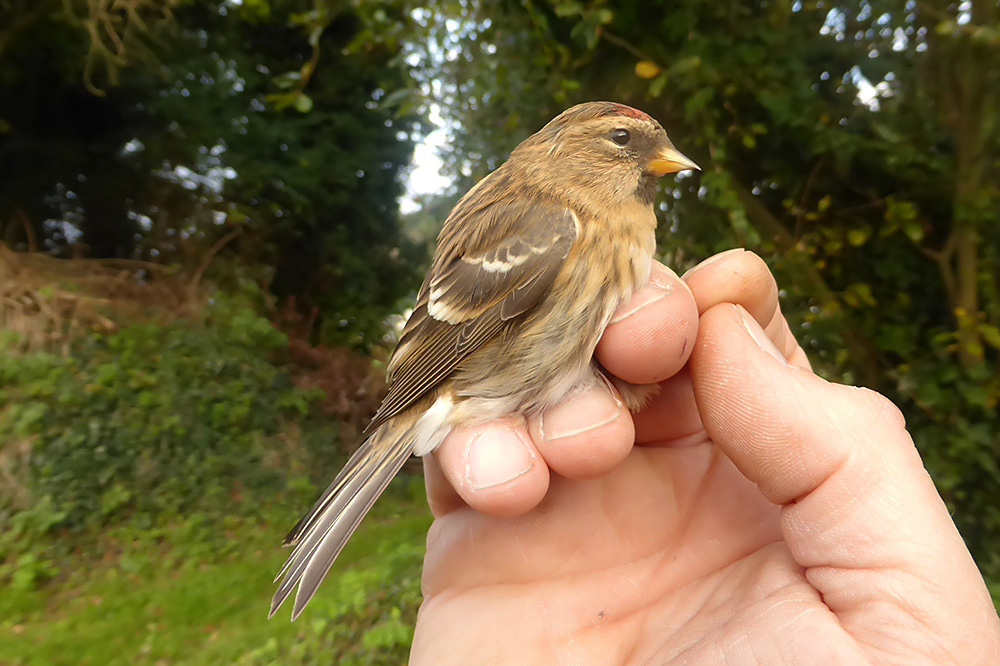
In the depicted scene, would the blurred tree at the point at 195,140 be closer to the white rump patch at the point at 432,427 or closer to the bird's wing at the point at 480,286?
the bird's wing at the point at 480,286

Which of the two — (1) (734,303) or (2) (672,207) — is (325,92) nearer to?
(2) (672,207)

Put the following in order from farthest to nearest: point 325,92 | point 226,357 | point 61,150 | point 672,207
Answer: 1. point 325,92
2. point 61,150
3. point 226,357
4. point 672,207

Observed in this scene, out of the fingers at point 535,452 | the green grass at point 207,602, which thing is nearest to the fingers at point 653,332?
the fingers at point 535,452

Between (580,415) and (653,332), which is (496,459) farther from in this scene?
(653,332)

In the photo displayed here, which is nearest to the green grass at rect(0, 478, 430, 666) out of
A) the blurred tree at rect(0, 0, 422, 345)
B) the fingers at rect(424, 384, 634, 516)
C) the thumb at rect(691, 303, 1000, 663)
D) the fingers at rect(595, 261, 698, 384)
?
the fingers at rect(424, 384, 634, 516)

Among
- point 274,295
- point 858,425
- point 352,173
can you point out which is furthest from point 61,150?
point 858,425

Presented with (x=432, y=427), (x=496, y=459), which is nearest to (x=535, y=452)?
(x=496, y=459)
